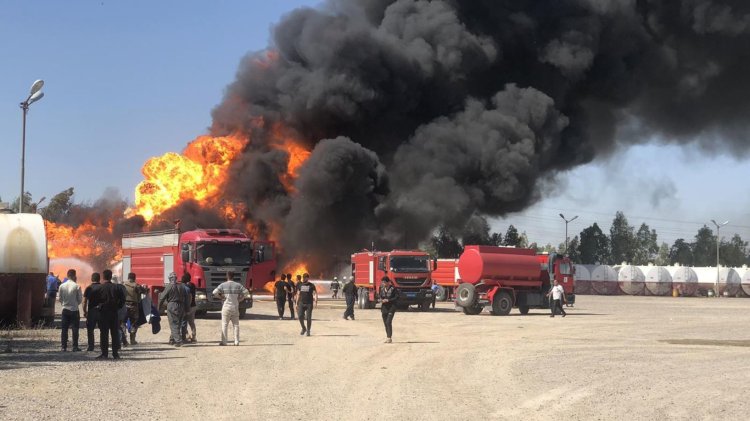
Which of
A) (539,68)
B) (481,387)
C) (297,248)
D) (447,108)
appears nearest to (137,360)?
(481,387)

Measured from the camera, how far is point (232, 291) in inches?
826

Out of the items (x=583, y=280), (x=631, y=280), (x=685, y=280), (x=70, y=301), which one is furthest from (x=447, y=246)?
(x=70, y=301)

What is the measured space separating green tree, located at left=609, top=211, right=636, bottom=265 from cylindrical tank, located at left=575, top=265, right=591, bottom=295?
66.7m

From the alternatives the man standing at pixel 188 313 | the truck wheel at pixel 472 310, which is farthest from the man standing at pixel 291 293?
the man standing at pixel 188 313

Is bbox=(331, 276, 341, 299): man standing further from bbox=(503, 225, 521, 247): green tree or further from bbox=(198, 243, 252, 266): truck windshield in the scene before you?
bbox=(503, 225, 521, 247): green tree

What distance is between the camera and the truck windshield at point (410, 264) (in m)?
40.7

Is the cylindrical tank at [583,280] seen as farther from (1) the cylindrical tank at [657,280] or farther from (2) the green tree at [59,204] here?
(2) the green tree at [59,204]

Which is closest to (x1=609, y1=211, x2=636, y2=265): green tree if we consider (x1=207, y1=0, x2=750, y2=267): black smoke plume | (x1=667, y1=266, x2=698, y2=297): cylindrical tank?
(x1=667, y1=266, x2=698, y2=297): cylindrical tank

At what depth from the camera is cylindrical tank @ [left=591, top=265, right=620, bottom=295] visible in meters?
85.7

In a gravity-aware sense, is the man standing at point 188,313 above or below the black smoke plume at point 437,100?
below

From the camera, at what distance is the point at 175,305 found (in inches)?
822

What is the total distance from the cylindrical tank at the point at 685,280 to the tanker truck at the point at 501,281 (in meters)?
51.6

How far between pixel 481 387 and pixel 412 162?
51.1 meters

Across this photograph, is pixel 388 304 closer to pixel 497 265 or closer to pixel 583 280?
pixel 497 265
